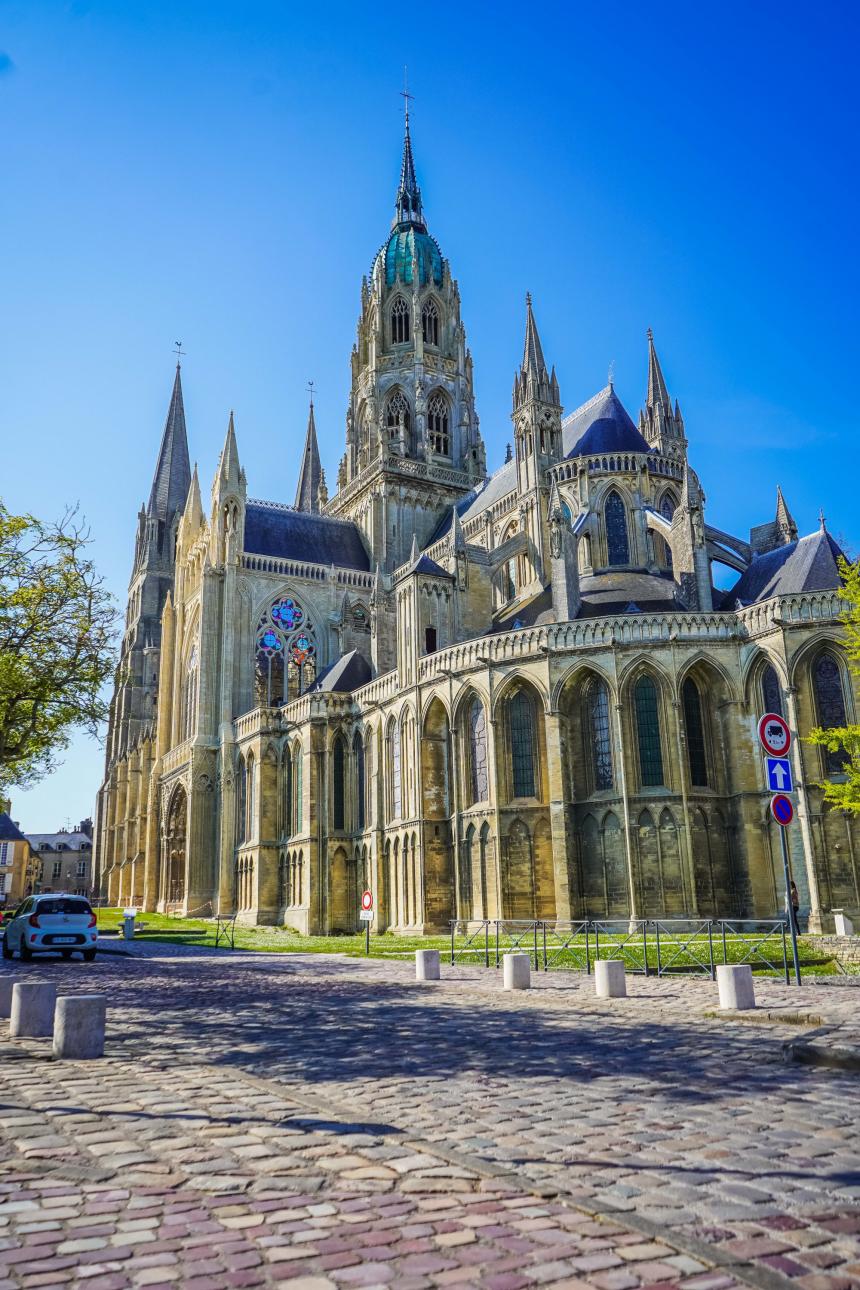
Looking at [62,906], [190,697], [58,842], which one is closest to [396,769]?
[62,906]

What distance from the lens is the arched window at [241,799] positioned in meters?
50.5

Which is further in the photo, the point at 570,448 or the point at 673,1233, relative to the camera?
Result: the point at 570,448

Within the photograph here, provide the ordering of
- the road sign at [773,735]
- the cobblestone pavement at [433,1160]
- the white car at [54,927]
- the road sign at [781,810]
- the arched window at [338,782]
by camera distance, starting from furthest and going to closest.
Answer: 1. the arched window at [338,782]
2. the white car at [54,927]
3. the road sign at [781,810]
4. the road sign at [773,735]
5. the cobblestone pavement at [433,1160]

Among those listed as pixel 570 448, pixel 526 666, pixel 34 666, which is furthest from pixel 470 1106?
pixel 570 448

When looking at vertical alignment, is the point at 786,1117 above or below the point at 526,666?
below

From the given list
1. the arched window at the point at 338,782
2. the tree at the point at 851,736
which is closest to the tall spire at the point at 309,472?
the arched window at the point at 338,782

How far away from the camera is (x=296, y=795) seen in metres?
46.3

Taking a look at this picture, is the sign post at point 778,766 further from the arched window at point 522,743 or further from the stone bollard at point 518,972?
the arched window at point 522,743

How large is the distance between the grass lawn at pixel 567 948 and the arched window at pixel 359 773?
4.87m

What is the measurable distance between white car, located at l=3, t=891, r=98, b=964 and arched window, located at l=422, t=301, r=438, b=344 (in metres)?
49.3

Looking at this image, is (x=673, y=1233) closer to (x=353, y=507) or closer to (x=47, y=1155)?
(x=47, y=1155)

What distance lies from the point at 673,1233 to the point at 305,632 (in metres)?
52.8

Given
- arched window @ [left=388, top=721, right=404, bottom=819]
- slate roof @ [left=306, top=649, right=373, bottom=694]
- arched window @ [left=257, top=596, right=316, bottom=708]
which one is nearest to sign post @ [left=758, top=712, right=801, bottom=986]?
arched window @ [left=388, top=721, right=404, bottom=819]

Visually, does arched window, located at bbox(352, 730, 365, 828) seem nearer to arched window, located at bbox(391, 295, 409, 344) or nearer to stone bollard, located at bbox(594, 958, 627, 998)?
stone bollard, located at bbox(594, 958, 627, 998)
